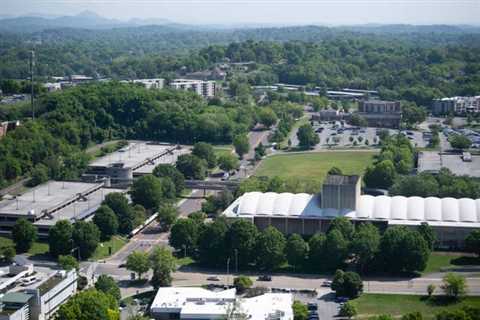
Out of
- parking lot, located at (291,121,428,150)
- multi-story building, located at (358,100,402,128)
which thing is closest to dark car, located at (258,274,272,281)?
parking lot, located at (291,121,428,150)

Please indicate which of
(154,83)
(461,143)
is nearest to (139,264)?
(461,143)

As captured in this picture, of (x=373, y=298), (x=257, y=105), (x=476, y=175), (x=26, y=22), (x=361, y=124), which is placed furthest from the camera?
(x=26, y=22)

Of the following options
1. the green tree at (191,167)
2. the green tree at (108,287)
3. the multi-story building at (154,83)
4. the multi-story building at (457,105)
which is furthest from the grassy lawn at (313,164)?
the multi-story building at (154,83)

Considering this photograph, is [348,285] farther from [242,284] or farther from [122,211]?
[122,211]

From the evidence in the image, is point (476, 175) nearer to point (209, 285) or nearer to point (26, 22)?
point (209, 285)

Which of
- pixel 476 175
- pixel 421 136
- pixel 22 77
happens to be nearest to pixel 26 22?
pixel 22 77
